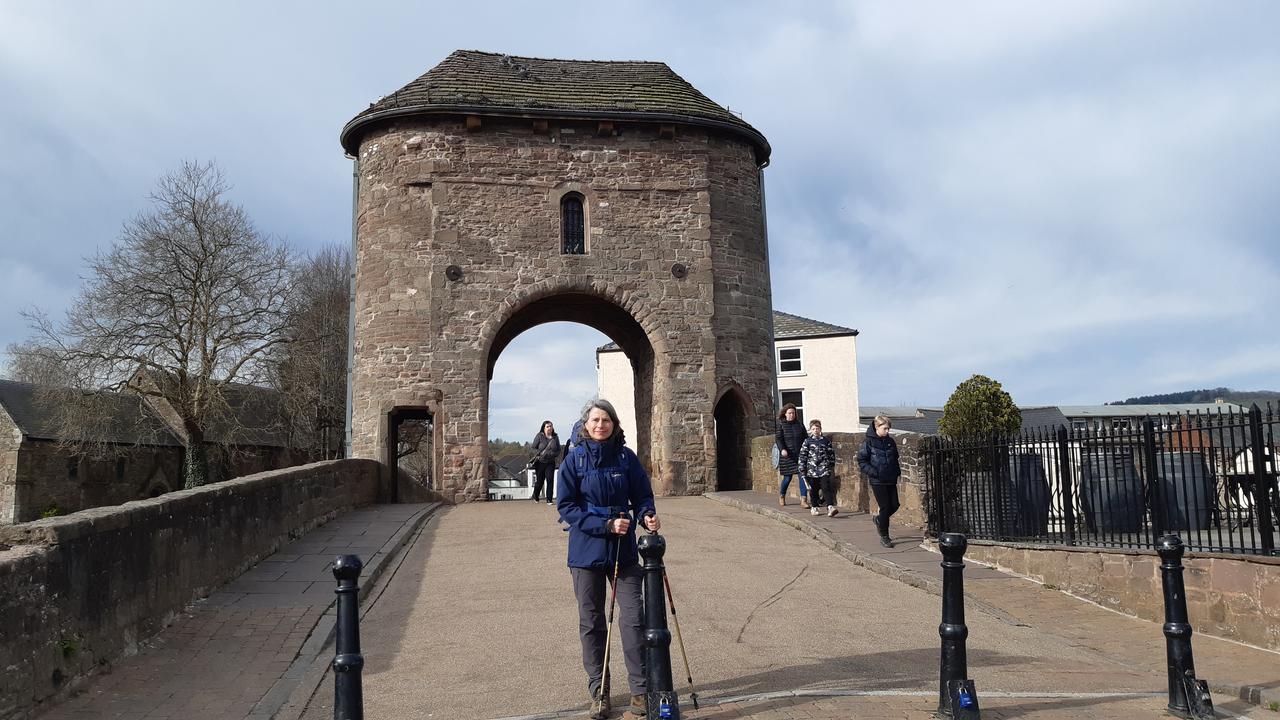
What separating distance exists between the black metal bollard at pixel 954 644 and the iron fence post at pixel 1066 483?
4654 millimetres

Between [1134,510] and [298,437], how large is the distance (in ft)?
114

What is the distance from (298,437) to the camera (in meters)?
38.4

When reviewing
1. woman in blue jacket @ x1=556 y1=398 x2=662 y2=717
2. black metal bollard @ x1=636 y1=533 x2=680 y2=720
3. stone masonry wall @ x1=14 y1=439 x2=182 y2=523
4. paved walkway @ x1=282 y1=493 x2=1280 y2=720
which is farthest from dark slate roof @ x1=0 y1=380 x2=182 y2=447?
black metal bollard @ x1=636 y1=533 x2=680 y2=720

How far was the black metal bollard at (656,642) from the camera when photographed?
4484 millimetres

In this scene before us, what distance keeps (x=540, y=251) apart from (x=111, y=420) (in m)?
18.5

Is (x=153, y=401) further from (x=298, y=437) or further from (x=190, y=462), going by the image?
(x=190, y=462)

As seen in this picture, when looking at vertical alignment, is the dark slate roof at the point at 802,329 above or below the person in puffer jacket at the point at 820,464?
above

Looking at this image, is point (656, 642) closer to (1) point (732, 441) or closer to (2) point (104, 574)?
(2) point (104, 574)

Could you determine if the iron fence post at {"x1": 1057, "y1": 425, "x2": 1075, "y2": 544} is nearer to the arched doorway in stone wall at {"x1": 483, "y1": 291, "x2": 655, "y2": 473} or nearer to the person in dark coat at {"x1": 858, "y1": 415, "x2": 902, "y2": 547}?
the person in dark coat at {"x1": 858, "y1": 415, "x2": 902, "y2": 547}

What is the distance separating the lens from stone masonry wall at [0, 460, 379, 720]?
4.86m

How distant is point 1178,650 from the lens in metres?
5.06

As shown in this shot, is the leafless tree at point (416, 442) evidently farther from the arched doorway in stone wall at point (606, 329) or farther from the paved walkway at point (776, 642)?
the paved walkway at point (776, 642)

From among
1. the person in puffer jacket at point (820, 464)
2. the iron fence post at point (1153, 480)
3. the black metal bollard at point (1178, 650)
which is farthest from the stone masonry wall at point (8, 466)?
the black metal bollard at point (1178, 650)

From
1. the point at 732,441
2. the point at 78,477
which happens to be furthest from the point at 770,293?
the point at 78,477
